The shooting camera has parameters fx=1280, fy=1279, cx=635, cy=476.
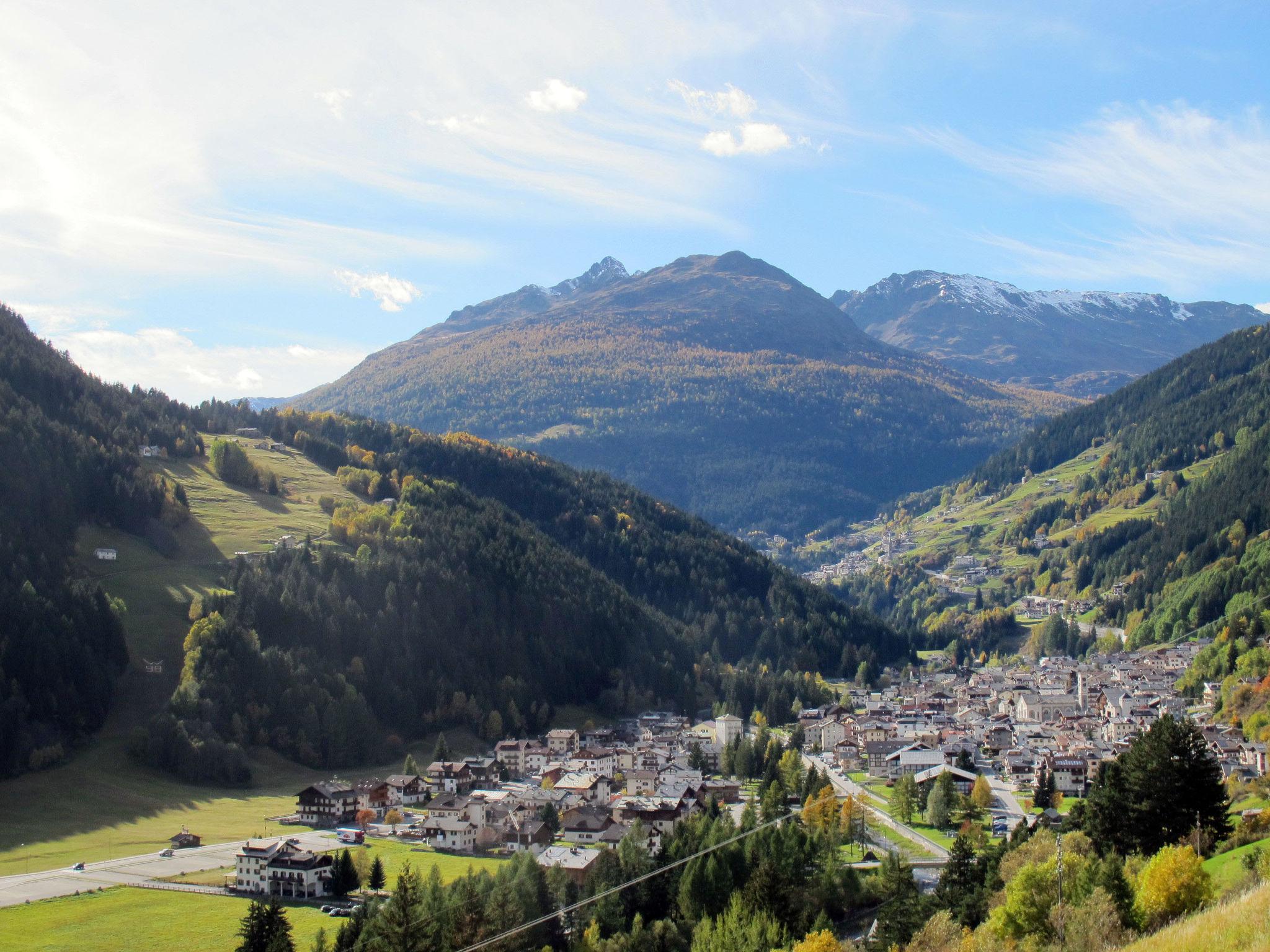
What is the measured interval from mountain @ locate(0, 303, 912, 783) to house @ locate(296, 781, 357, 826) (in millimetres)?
11814

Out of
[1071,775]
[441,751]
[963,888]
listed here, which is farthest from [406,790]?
[1071,775]

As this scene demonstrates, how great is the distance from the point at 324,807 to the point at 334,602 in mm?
33418

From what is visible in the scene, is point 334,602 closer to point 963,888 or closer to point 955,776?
point 955,776

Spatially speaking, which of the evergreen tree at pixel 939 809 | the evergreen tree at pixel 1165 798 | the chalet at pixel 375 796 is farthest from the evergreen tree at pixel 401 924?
the evergreen tree at pixel 939 809

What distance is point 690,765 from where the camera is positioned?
8688cm

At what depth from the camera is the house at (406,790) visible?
77.3 metres

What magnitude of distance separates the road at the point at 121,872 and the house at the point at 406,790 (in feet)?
37.1

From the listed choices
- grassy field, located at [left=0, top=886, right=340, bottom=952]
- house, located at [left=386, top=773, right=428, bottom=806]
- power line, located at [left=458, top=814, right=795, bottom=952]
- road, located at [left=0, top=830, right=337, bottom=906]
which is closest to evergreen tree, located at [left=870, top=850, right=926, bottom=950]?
power line, located at [left=458, top=814, right=795, bottom=952]

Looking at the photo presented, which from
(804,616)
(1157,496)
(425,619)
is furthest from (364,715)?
(1157,496)

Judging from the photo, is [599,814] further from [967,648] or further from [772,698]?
[967,648]

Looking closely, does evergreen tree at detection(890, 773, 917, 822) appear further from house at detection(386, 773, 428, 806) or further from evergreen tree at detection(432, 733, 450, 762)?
evergreen tree at detection(432, 733, 450, 762)

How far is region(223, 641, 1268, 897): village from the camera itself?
65.3 meters

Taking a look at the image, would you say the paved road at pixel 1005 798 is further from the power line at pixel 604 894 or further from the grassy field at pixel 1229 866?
the grassy field at pixel 1229 866

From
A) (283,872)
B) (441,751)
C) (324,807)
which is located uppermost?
(283,872)
